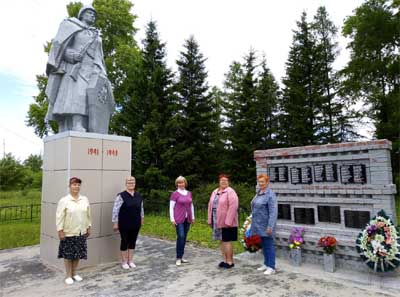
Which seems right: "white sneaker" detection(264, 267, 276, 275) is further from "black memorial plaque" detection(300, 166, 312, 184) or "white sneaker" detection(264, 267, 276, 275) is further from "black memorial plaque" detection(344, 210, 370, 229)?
"black memorial plaque" detection(300, 166, 312, 184)

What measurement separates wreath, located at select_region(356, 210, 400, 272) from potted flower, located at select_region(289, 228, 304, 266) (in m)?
0.96

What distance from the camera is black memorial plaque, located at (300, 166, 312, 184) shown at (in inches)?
215

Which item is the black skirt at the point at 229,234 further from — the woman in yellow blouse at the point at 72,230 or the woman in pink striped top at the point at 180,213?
the woman in yellow blouse at the point at 72,230

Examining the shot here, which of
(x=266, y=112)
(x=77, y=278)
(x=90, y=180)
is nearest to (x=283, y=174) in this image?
(x=90, y=180)

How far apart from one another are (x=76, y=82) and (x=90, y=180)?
188 cm

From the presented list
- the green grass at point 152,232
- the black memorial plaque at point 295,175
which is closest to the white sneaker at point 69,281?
the green grass at point 152,232

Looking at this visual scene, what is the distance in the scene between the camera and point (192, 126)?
15.1m

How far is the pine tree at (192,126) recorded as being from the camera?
46.1ft

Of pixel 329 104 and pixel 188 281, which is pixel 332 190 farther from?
pixel 329 104

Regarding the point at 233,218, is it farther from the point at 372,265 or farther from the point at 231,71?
the point at 231,71

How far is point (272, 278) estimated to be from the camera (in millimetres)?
4465

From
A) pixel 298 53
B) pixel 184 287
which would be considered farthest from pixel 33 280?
pixel 298 53

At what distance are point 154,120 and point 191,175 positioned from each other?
3.07 metres

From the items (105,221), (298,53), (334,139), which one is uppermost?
(298,53)
